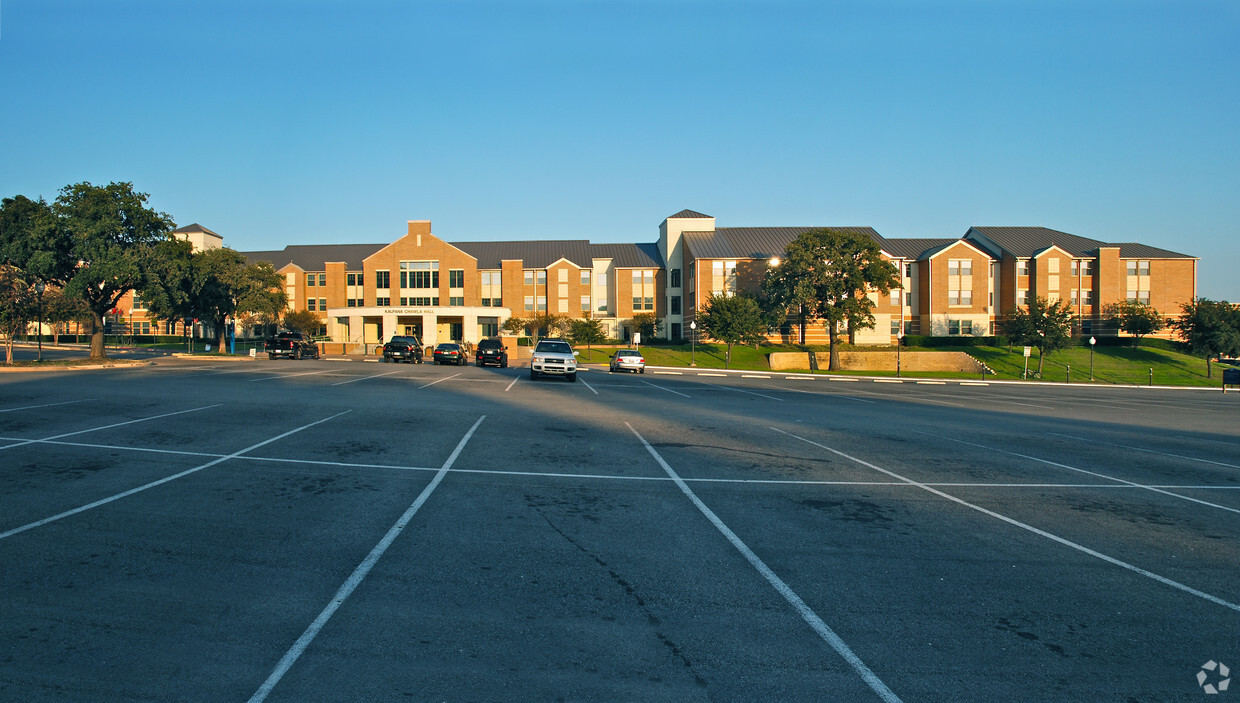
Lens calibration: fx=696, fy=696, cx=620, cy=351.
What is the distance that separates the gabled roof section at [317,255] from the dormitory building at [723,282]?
1149cm

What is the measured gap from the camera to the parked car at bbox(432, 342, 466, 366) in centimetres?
4472

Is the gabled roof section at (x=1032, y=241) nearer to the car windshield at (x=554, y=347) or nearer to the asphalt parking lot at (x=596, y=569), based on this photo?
the car windshield at (x=554, y=347)

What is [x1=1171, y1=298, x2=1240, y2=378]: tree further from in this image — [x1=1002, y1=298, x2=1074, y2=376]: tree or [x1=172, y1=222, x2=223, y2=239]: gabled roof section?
[x1=172, y1=222, x2=223, y2=239]: gabled roof section

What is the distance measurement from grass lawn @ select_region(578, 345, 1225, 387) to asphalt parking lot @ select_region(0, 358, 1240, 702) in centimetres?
4770

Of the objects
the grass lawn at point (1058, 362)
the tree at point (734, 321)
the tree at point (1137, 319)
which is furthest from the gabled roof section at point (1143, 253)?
the tree at point (734, 321)

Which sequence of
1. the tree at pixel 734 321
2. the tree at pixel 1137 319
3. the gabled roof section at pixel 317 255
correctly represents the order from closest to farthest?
the tree at pixel 734 321 → the tree at pixel 1137 319 → the gabled roof section at pixel 317 255

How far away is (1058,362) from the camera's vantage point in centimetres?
6297

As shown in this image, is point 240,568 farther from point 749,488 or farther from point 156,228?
point 156,228

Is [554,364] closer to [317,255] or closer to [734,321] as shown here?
[734,321]

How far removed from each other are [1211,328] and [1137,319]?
56.0 feet

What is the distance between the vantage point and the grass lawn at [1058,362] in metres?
57.5

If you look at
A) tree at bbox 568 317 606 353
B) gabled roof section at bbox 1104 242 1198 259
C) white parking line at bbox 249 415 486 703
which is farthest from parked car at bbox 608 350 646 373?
gabled roof section at bbox 1104 242 1198 259

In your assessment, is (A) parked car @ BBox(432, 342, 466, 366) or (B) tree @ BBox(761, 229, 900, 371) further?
(B) tree @ BBox(761, 229, 900, 371)

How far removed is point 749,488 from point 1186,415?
22980mm
